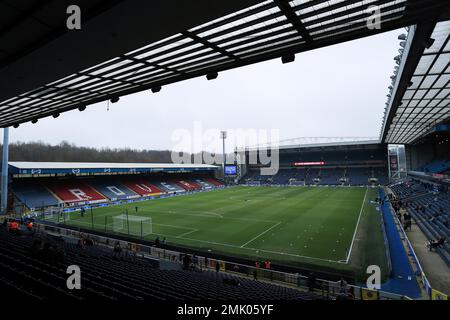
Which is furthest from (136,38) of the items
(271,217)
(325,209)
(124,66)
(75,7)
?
(325,209)

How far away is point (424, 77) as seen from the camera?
50.6 feet

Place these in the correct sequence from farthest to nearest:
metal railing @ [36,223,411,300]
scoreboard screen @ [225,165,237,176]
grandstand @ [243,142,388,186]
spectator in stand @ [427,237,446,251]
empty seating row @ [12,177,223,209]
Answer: grandstand @ [243,142,388,186] < scoreboard screen @ [225,165,237,176] < empty seating row @ [12,177,223,209] < spectator in stand @ [427,237,446,251] < metal railing @ [36,223,411,300]

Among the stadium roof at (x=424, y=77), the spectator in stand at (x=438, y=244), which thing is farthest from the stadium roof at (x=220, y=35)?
the spectator in stand at (x=438, y=244)

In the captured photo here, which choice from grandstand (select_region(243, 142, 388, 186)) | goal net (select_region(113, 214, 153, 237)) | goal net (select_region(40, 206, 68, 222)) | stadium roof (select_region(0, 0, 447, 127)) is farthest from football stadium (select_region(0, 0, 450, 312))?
grandstand (select_region(243, 142, 388, 186))

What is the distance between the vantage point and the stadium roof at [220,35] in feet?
19.9

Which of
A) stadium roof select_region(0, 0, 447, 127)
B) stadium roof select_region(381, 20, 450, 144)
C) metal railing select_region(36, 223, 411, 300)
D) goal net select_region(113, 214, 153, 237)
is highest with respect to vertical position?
stadium roof select_region(381, 20, 450, 144)

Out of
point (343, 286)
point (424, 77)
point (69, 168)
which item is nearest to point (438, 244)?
point (343, 286)

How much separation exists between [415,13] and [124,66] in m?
9.50

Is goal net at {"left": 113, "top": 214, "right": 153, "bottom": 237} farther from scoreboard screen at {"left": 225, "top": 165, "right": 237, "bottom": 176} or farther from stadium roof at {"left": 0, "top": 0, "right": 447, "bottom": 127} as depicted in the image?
scoreboard screen at {"left": 225, "top": 165, "right": 237, "bottom": 176}

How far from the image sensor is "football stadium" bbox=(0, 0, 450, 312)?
6.39 meters

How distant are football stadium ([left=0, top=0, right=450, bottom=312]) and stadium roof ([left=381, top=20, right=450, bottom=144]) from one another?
0.37 feet

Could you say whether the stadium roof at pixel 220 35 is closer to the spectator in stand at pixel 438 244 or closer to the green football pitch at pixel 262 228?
the green football pitch at pixel 262 228

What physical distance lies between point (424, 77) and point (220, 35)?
13.9 meters
